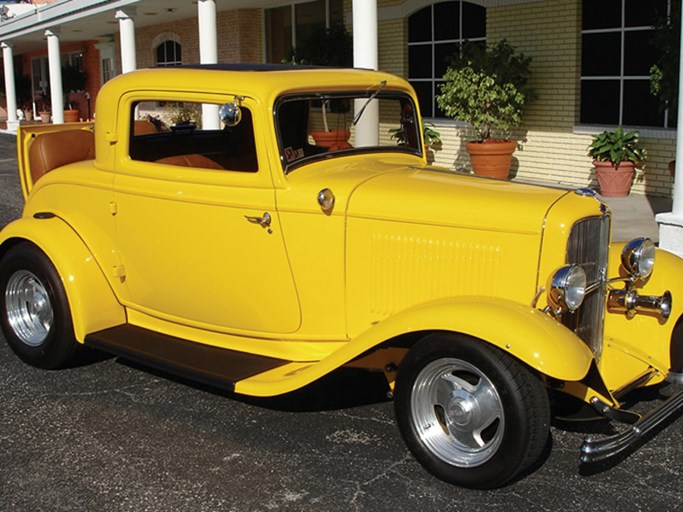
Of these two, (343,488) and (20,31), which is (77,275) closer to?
(343,488)

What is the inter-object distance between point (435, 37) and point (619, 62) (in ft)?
11.7

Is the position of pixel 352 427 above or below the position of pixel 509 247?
below

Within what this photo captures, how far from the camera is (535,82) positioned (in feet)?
39.8

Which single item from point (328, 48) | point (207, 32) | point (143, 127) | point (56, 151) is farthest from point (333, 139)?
point (328, 48)

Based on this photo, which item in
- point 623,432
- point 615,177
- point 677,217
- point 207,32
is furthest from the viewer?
point 207,32

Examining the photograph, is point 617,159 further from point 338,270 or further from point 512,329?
point 512,329

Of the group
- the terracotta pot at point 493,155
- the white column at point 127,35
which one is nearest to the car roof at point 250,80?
the terracotta pot at point 493,155

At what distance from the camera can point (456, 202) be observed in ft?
12.4

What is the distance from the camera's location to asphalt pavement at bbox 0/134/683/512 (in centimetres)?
341

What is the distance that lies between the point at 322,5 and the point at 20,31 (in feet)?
42.0

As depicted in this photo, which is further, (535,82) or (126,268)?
(535,82)

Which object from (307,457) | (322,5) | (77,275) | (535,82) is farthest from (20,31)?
(307,457)

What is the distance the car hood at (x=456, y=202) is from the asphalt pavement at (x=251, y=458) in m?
1.09

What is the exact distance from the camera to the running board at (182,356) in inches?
161
